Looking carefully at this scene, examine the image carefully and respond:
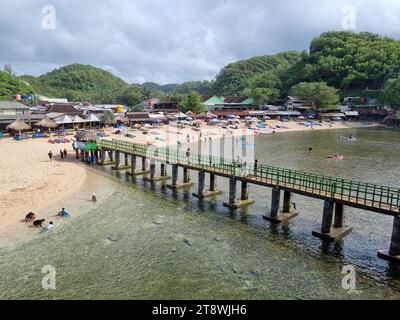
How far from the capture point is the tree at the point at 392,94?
116 meters

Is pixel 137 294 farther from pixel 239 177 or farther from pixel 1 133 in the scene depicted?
pixel 1 133

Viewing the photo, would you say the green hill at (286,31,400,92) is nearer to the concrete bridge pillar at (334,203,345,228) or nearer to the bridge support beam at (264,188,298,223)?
the bridge support beam at (264,188,298,223)

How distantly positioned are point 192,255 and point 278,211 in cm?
984

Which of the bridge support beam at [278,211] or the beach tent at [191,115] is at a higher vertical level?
the beach tent at [191,115]

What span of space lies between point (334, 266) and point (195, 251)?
30.3 ft

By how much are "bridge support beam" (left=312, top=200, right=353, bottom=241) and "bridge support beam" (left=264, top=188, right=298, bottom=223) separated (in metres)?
3.44

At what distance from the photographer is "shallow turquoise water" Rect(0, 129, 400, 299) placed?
61.5ft

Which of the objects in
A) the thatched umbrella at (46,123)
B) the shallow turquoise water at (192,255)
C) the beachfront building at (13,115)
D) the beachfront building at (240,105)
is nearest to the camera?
the shallow turquoise water at (192,255)

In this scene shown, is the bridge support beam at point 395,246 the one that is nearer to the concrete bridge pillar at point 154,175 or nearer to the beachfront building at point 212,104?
the concrete bridge pillar at point 154,175

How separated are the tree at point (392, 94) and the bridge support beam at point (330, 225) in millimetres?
110956

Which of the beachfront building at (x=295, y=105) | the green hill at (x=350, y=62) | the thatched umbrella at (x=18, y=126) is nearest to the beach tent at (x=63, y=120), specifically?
the thatched umbrella at (x=18, y=126)

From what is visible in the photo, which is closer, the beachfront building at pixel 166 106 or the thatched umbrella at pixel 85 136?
the thatched umbrella at pixel 85 136

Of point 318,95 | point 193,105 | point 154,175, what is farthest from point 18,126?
point 318,95
